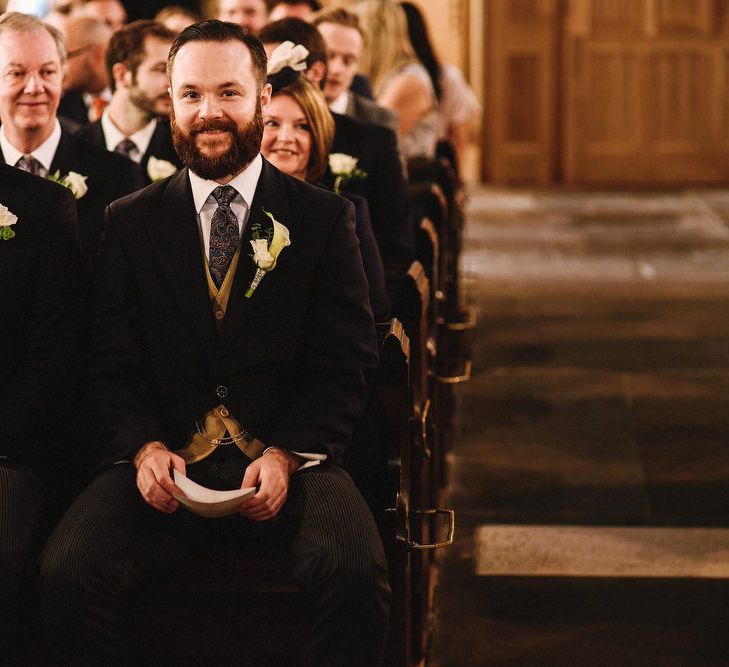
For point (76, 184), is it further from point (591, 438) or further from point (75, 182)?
point (591, 438)

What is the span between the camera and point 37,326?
254 centimetres

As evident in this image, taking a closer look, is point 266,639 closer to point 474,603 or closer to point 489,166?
point 474,603

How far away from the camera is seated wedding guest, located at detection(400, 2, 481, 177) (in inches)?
301

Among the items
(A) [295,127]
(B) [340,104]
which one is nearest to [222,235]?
(A) [295,127]

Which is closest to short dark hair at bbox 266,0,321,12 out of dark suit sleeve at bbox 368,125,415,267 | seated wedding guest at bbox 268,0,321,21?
seated wedding guest at bbox 268,0,321,21

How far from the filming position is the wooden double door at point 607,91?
40.9 feet

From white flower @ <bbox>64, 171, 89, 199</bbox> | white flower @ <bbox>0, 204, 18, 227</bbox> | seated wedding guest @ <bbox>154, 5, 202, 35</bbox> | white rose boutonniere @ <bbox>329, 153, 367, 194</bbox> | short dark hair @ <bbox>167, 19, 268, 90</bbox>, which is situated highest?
seated wedding guest @ <bbox>154, 5, 202, 35</bbox>

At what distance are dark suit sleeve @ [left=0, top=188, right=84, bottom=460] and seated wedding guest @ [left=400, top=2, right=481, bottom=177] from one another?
17.4 feet

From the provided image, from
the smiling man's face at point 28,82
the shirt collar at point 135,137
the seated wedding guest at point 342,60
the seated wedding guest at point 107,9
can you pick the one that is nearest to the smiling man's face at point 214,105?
the smiling man's face at point 28,82

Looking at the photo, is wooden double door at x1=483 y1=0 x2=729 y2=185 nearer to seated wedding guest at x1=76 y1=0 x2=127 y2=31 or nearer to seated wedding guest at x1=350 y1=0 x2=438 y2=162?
seated wedding guest at x1=350 y1=0 x2=438 y2=162

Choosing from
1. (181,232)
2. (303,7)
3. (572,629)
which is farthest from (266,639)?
(303,7)

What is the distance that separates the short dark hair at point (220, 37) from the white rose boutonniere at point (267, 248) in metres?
0.30

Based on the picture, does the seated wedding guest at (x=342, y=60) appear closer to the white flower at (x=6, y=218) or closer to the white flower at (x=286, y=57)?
the white flower at (x=286, y=57)

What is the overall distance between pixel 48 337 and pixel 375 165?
2240 millimetres
